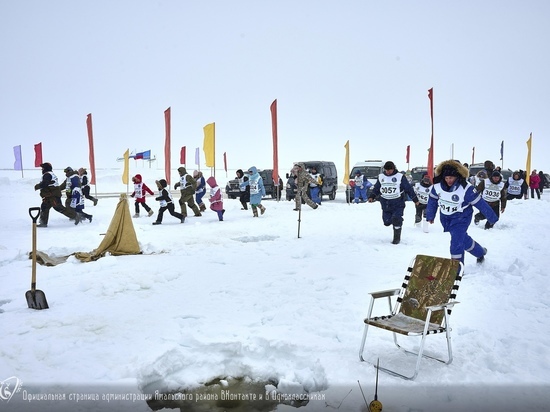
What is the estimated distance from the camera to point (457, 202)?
7.17 meters

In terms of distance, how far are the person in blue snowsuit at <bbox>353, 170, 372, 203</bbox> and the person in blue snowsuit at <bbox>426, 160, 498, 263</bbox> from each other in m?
14.5

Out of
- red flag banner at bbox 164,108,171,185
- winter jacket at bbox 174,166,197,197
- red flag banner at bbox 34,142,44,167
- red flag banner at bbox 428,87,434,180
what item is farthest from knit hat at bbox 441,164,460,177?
red flag banner at bbox 34,142,44,167

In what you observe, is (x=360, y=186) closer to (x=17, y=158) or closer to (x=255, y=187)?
(x=255, y=187)

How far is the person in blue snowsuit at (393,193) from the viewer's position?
10242mm

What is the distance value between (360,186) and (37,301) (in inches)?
690

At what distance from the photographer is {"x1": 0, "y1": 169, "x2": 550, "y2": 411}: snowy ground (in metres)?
3.89

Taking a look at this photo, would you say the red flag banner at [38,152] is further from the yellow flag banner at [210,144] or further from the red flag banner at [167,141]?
the yellow flag banner at [210,144]

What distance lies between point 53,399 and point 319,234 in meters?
8.80

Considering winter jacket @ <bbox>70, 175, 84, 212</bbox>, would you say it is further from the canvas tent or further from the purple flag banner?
the purple flag banner

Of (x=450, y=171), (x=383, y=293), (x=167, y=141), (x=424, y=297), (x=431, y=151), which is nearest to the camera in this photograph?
(x=383, y=293)

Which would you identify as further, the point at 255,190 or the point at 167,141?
the point at 167,141

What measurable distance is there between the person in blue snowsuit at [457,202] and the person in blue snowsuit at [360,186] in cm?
1449

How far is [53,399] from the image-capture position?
3.76 m

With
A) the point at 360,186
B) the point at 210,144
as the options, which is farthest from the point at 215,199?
the point at 360,186
